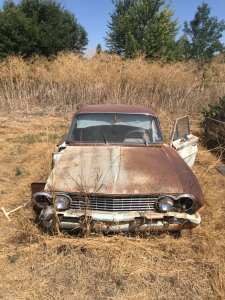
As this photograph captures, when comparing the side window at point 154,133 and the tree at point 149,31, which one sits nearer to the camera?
A: the side window at point 154,133

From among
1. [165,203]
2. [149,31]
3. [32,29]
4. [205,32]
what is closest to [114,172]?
[165,203]

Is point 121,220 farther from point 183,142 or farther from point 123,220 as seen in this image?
point 183,142

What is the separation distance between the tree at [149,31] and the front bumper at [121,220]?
20825 millimetres

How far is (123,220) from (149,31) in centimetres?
2294

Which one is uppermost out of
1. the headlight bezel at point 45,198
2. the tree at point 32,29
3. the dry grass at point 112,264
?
the tree at point 32,29

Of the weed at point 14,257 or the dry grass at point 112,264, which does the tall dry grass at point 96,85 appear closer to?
the dry grass at point 112,264

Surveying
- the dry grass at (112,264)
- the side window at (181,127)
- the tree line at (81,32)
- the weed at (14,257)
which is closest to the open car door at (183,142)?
the side window at (181,127)

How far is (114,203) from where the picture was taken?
2500mm

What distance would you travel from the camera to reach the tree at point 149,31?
21281 mm

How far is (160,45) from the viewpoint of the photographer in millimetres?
21656

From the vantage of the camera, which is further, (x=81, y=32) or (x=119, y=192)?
(x=81, y=32)

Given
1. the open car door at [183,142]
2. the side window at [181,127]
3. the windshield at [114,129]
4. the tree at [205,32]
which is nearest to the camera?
the windshield at [114,129]

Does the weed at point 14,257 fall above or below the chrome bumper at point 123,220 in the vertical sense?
below

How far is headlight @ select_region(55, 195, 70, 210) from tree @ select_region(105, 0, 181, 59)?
2072 cm
